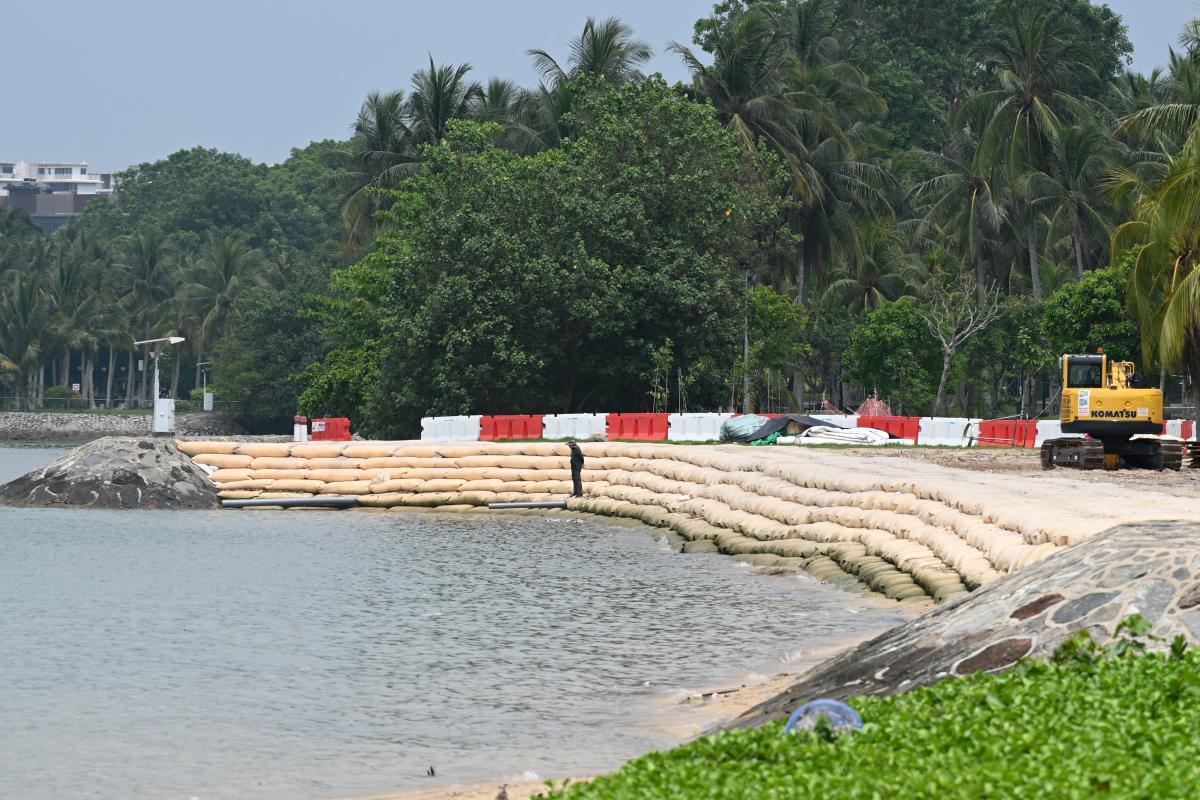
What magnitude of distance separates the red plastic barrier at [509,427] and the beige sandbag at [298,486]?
21.1ft

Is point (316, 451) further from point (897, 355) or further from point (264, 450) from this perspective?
point (897, 355)

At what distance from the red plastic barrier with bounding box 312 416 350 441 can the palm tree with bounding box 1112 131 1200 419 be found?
21887 millimetres

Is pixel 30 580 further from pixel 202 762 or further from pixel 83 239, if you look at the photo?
pixel 83 239

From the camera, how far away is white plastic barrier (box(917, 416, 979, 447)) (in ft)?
128

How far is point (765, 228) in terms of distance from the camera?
53531mm

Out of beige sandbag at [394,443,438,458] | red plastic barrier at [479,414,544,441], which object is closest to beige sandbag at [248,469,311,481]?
beige sandbag at [394,443,438,458]

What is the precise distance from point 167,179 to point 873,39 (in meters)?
68.4

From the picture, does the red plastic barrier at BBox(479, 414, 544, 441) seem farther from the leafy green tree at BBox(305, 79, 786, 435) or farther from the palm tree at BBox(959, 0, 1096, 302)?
the palm tree at BBox(959, 0, 1096, 302)

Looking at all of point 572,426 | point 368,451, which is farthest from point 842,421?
point 368,451

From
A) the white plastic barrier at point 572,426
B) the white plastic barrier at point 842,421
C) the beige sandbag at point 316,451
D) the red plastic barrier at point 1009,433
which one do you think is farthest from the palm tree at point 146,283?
the red plastic barrier at point 1009,433

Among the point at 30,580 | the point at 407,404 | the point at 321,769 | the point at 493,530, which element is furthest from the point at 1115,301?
the point at 321,769

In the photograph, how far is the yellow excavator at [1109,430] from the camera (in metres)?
30.2

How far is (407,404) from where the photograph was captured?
1864 inches

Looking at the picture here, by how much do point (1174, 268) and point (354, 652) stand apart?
2298 cm
